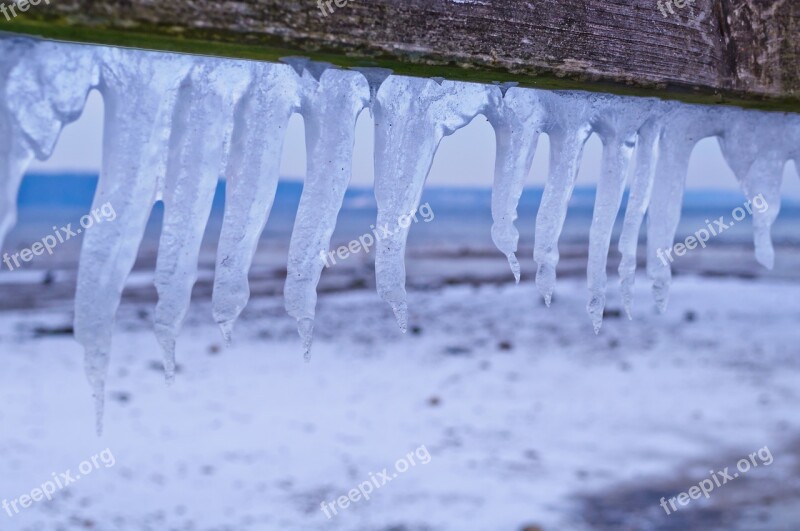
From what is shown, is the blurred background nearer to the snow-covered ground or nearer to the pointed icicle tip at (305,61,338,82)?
the snow-covered ground

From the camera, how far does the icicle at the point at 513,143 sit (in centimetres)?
112

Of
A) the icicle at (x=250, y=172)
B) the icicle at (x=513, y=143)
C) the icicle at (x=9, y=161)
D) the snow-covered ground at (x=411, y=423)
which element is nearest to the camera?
the icicle at (x=9, y=161)

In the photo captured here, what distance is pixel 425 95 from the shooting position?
1083 millimetres

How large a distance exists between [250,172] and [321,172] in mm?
110

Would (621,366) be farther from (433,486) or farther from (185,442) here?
(185,442)

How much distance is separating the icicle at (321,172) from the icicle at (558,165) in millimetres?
322

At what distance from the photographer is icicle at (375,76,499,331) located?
108cm

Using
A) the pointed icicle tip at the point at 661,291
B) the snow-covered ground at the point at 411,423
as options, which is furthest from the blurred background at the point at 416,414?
the pointed icicle tip at the point at 661,291

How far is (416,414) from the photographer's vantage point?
400 centimetres

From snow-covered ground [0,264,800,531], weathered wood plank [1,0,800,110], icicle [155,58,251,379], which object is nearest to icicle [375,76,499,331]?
weathered wood plank [1,0,800,110]

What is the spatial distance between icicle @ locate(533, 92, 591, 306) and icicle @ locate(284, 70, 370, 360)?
1.06 ft

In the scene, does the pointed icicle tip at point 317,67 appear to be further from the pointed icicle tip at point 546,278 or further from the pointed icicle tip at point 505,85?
the pointed icicle tip at point 546,278

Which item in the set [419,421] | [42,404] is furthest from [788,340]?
[42,404]

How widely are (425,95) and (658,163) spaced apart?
499 millimetres
